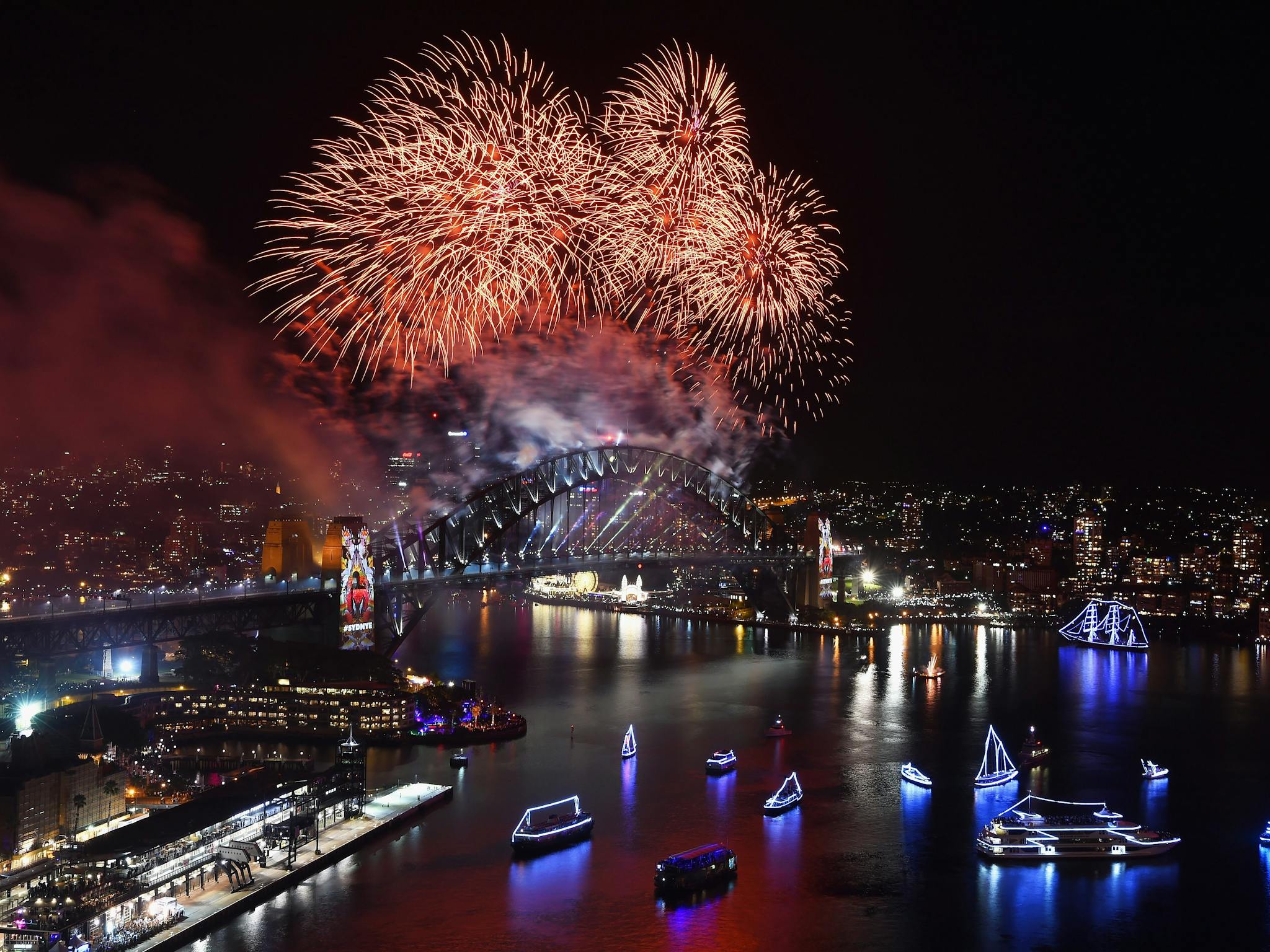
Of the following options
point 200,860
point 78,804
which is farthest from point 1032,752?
point 78,804

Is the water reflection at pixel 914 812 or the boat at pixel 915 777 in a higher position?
the boat at pixel 915 777

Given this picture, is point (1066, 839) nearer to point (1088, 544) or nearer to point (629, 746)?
point (629, 746)

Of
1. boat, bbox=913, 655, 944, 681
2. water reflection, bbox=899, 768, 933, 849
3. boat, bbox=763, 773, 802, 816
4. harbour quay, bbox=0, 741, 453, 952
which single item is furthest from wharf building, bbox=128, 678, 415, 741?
boat, bbox=913, 655, 944, 681

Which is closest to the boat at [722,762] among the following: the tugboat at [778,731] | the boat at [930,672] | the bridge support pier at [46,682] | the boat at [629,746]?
the boat at [629,746]

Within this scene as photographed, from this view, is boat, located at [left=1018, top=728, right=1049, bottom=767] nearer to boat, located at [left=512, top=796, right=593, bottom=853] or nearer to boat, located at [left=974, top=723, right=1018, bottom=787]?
boat, located at [left=974, top=723, right=1018, bottom=787]

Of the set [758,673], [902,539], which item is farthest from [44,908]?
[902,539]

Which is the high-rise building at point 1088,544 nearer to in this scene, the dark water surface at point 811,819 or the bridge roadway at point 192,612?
the dark water surface at point 811,819
